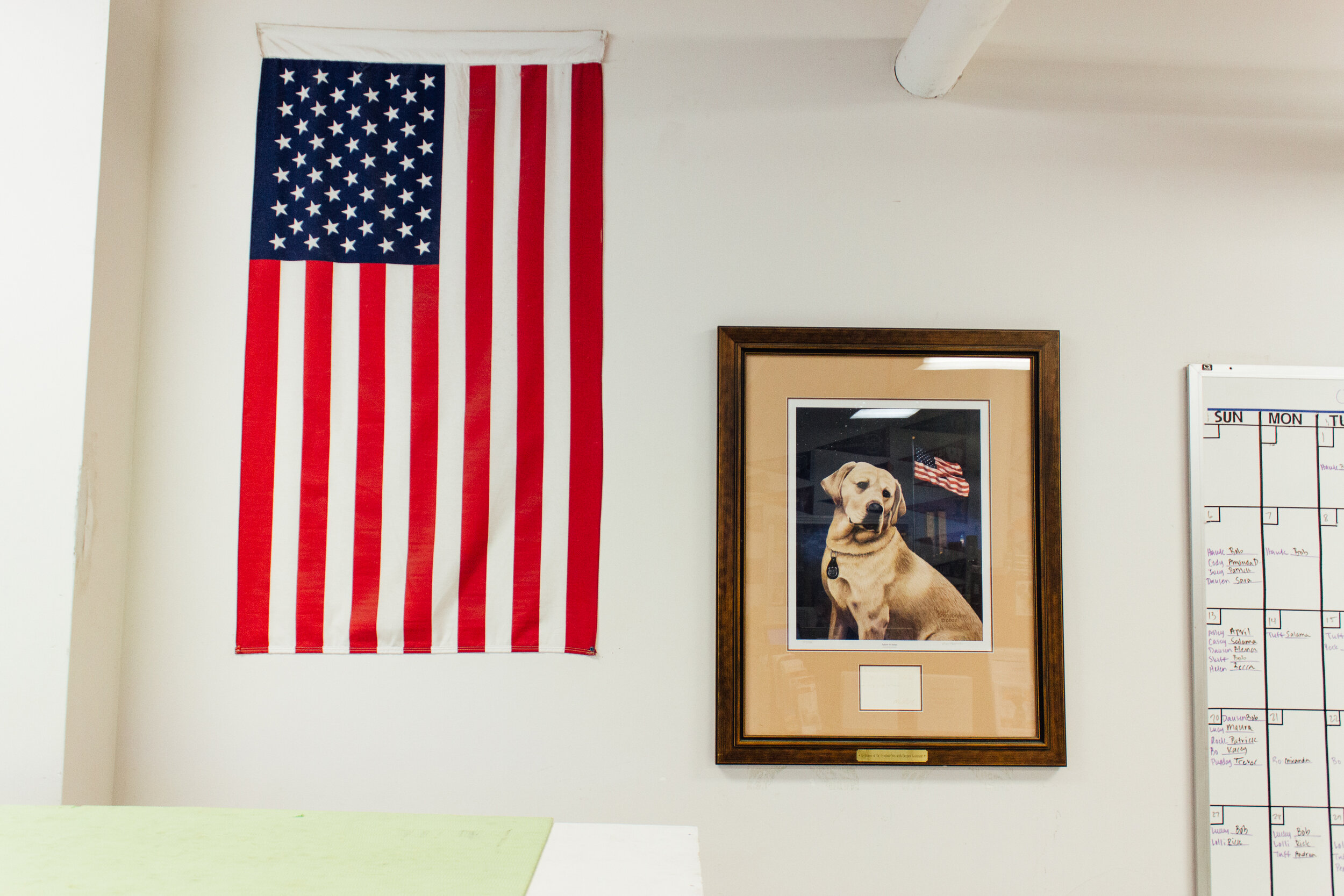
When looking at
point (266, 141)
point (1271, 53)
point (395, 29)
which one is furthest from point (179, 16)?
point (1271, 53)

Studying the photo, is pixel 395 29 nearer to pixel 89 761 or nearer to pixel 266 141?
pixel 266 141

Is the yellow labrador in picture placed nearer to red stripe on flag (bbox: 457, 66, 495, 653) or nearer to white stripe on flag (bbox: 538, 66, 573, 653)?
white stripe on flag (bbox: 538, 66, 573, 653)

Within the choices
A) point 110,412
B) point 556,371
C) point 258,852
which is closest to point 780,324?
point 556,371

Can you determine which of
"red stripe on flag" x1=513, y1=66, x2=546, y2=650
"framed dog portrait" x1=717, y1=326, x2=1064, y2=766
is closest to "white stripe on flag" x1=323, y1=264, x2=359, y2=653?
"red stripe on flag" x1=513, y1=66, x2=546, y2=650

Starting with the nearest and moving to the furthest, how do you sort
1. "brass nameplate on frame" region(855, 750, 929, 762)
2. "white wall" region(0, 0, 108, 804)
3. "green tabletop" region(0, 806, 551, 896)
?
"green tabletop" region(0, 806, 551, 896), "white wall" region(0, 0, 108, 804), "brass nameplate on frame" region(855, 750, 929, 762)

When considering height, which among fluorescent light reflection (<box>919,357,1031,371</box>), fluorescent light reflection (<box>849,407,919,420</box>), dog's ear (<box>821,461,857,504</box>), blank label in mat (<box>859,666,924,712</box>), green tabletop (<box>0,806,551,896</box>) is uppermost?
fluorescent light reflection (<box>919,357,1031,371</box>)

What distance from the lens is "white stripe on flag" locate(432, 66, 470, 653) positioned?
172 cm

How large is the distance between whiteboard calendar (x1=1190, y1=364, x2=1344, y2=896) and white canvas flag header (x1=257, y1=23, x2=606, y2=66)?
5.38 feet

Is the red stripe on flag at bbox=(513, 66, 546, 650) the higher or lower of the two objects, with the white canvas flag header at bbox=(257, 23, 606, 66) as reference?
lower

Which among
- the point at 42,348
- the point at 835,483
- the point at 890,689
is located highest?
the point at 42,348

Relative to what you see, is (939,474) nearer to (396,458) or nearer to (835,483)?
(835,483)

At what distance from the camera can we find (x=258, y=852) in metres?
1.07

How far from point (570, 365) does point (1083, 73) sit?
4.60ft

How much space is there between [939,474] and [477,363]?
1.08 meters
